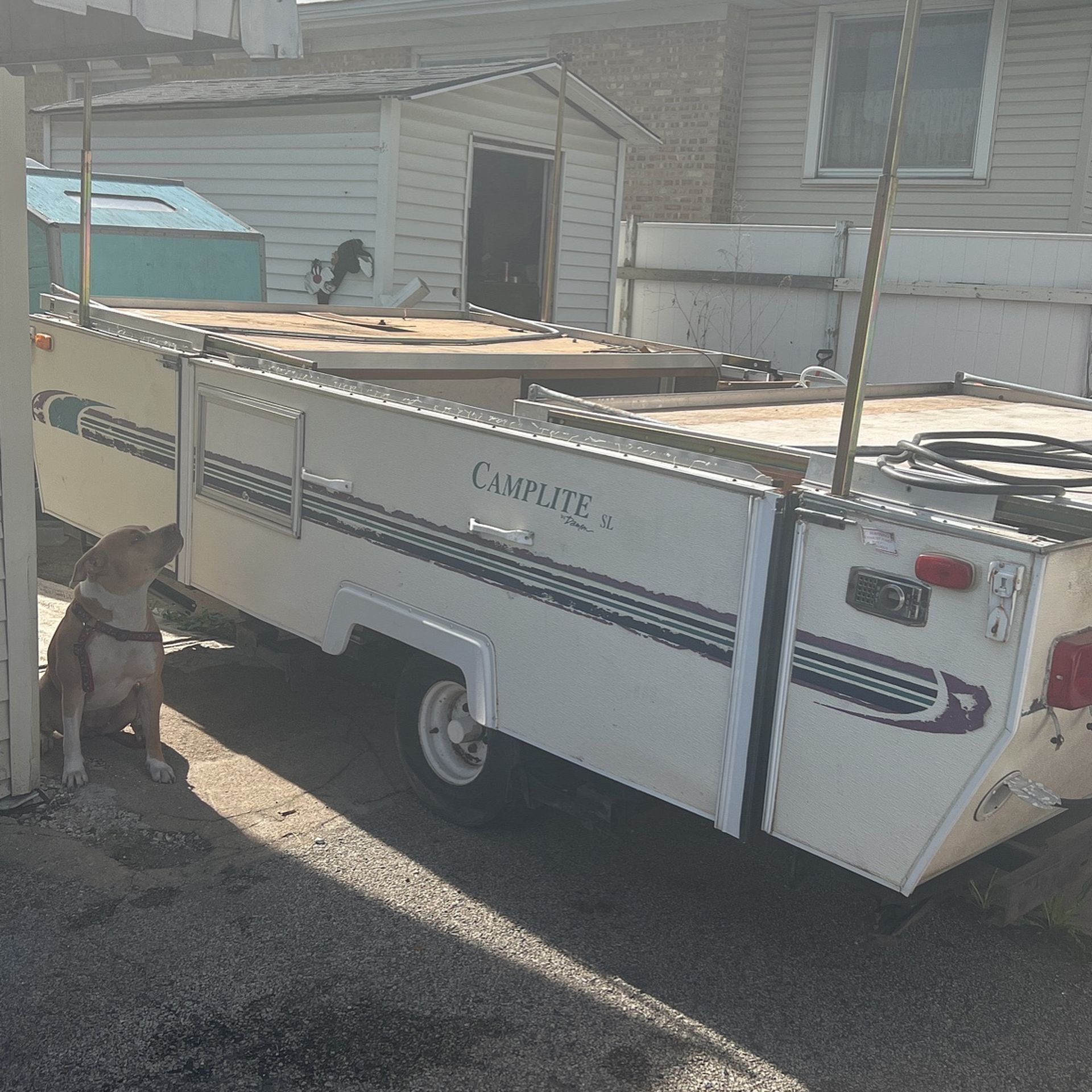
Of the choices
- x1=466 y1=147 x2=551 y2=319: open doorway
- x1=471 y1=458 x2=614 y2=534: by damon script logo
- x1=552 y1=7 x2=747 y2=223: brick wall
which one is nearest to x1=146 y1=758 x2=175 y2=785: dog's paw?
x1=471 y1=458 x2=614 y2=534: by damon script logo

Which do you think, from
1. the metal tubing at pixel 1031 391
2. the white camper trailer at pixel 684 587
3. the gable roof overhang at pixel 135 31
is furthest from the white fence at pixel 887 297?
the gable roof overhang at pixel 135 31

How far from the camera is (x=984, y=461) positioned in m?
3.60

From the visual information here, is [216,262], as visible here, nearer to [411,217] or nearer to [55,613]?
[411,217]

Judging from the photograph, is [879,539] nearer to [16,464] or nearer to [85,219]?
[16,464]

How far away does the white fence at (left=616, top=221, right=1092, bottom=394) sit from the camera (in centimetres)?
1035

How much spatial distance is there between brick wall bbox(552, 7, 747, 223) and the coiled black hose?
1109 centimetres

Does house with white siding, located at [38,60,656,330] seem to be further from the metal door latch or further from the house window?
the metal door latch

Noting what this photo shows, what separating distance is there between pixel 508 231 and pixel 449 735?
985 centimetres

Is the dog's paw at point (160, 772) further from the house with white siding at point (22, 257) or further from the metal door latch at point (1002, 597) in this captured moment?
the metal door latch at point (1002, 597)

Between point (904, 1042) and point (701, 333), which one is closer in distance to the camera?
point (904, 1042)

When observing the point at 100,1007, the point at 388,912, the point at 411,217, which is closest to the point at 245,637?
the point at 388,912

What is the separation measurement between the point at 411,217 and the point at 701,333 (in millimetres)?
3305

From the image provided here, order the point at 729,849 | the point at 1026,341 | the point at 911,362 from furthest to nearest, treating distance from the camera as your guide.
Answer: the point at 911,362, the point at 1026,341, the point at 729,849

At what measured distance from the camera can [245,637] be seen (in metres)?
5.55
